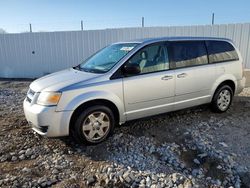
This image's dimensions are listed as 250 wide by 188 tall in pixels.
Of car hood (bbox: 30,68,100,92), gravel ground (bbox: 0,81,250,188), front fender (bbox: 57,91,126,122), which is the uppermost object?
car hood (bbox: 30,68,100,92)

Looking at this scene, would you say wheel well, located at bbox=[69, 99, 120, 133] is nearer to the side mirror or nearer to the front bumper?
the front bumper

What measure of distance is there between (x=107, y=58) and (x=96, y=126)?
138 cm

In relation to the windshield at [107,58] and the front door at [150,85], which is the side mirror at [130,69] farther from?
the windshield at [107,58]

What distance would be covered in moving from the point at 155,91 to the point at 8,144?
2.74 m

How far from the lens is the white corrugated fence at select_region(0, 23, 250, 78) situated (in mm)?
10245

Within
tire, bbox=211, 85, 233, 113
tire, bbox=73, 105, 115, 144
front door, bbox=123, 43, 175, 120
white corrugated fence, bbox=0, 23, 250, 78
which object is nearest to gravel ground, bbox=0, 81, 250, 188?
tire, bbox=73, 105, 115, 144

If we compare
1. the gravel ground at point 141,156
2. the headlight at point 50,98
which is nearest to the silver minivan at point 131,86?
the headlight at point 50,98

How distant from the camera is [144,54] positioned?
4.47m

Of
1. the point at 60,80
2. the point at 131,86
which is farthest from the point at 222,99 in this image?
the point at 60,80

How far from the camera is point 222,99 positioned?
5.55 metres

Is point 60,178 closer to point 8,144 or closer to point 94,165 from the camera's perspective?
point 94,165

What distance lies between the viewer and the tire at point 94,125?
3903 millimetres

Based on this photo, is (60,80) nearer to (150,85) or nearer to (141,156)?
(150,85)

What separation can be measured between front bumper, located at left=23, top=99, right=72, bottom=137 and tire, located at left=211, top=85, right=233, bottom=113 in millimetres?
3314
